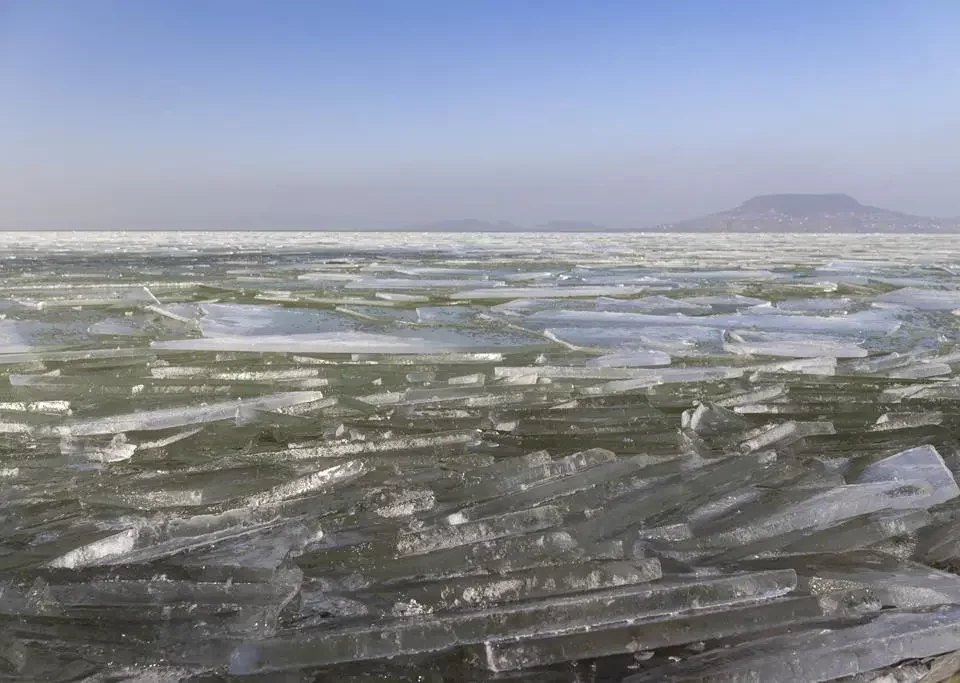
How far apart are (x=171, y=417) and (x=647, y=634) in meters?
2.22

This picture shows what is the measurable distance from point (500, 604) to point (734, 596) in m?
0.56

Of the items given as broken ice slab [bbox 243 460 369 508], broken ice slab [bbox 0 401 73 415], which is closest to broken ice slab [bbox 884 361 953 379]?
broken ice slab [bbox 243 460 369 508]

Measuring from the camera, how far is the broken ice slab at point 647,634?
142cm

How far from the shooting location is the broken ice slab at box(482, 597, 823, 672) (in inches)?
55.9

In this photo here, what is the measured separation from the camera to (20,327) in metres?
5.10

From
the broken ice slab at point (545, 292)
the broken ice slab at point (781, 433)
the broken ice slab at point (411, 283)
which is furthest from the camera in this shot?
the broken ice slab at point (411, 283)

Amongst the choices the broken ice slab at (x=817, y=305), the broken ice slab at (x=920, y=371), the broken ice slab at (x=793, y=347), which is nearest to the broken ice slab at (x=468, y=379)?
the broken ice slab at (x=793, y=347)

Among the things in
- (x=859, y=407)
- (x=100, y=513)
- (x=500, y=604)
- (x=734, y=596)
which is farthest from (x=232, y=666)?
(x=859, y=407)

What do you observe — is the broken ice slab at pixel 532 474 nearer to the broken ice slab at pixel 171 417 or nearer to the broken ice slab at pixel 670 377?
the broken ice slab at pixel 670 377

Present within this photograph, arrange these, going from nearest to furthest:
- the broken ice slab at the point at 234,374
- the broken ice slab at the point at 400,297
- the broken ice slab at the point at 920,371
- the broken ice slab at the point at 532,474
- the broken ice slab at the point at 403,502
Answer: the broken ice slab at the point at 403,502 → the broken ice slab at the point at 532,474 → the broken ice slab at the point at 234,374 → the broken ice slab at the point at 920,371 → the broken ice slab at the point at 400,297

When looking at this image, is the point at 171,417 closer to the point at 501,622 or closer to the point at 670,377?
the point at 501,622

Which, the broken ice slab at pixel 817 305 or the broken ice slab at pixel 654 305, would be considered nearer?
the broken ice slab at pixel 654 305

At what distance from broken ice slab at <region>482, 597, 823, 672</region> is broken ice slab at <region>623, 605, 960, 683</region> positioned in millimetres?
49

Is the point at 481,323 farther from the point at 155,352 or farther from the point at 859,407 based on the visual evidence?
the point at 859,407
